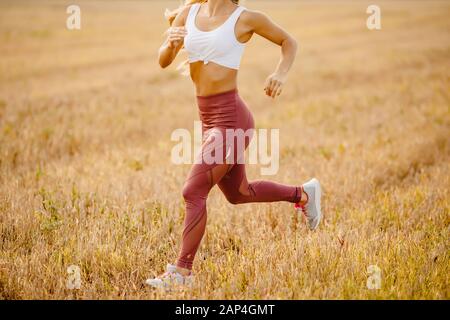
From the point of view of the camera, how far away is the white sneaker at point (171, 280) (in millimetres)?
3123

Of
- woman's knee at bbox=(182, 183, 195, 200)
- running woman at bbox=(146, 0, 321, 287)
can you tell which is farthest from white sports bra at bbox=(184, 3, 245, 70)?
woman's knee at bbox=(182, 183, 195, 200)

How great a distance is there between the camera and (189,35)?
3.36 meters

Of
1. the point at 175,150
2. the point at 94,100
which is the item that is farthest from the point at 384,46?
the point at 175,150

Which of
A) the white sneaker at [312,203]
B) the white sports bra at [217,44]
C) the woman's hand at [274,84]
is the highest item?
the white sports bra at [217,44]

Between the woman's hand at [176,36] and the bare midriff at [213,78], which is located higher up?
the woman's hand at [176,36]

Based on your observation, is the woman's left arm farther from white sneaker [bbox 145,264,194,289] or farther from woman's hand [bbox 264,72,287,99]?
white sneaker [bbox 145,264,194,289]

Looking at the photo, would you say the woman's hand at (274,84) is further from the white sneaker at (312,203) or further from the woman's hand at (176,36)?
the white sneaker at (312,203)

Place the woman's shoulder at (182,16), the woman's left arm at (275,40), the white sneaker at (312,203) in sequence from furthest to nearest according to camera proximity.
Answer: the white sneaker at (312,203), the woman's shoulder at (182,16), the woman's left arm at (275,40)

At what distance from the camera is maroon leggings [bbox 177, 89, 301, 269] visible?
10.6ft

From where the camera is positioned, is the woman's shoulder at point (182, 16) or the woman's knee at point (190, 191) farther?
the woman's shoulder at point (182, 16)

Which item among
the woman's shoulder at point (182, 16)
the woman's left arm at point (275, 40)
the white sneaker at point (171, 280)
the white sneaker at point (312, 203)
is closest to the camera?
the white sneaker at point (171, 280)

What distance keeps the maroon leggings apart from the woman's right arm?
44 centimetres

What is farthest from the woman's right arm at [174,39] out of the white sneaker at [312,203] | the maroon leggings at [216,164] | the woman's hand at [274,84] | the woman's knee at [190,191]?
the white sneaker at [312,203]
